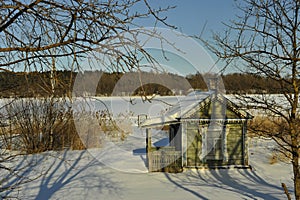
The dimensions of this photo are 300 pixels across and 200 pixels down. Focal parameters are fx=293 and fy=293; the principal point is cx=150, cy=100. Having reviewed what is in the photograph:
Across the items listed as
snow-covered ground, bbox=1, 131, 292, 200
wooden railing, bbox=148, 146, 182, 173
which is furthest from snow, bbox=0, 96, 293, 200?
wooden railing, bbox=148, 146, 182, 173

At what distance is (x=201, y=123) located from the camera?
10148mm

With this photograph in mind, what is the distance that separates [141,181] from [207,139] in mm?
2829

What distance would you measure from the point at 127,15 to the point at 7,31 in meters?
0.78

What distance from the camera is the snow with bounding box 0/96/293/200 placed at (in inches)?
300

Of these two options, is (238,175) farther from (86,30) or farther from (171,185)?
(86,30)

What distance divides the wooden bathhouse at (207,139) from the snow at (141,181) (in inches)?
14.2

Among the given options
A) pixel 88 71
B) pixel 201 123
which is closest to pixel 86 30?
pixel 88 71

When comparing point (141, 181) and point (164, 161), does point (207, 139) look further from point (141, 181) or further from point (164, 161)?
point (141, 181)

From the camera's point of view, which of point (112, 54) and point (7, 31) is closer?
point (112, 54)

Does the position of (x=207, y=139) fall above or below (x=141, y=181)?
above

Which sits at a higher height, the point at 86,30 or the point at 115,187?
the point at 86,30

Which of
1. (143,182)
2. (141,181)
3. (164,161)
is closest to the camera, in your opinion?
(143,182)

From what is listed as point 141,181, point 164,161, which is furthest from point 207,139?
point 141,181

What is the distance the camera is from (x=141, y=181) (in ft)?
29.3
